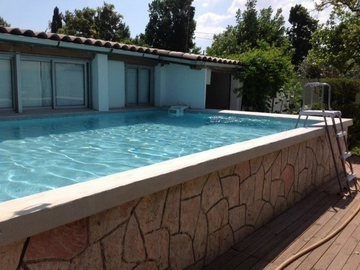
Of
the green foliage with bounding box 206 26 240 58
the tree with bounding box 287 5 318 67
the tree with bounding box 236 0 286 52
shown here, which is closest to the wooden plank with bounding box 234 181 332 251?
the green foliage with bounding box 206 26 240 58

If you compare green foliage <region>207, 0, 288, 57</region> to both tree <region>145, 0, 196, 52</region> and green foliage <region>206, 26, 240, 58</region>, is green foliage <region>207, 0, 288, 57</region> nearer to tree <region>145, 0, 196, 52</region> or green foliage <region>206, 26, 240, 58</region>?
green foliage <region>206, 26, 240, 58</region>

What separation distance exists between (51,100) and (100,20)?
27484 mm

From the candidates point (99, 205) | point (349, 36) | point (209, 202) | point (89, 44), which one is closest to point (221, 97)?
point (349, 36)

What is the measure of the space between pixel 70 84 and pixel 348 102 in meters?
9.48

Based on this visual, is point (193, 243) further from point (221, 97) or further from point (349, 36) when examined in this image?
point (349, 36)

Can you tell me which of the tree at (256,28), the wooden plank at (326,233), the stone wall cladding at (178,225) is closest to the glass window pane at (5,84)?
the stone wall cladding at (178,225)

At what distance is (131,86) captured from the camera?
46.4ft

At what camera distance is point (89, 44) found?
10.6 metres

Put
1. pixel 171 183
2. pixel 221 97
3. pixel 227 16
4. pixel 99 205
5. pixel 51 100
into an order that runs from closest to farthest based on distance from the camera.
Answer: pixel 99 205, pixel 171 183, pixel 51 100, pixel 221 97, pixel 227 16

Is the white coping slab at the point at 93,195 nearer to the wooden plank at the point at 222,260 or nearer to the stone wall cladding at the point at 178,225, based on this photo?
the stone wall cladding at the point at 178,225

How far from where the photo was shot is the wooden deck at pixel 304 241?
3719mm

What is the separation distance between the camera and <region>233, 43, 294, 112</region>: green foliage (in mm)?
14633

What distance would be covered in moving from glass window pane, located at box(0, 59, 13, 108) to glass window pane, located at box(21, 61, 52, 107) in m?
0.45

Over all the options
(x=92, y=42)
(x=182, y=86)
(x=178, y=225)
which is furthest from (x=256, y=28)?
(x=178, y=225)
